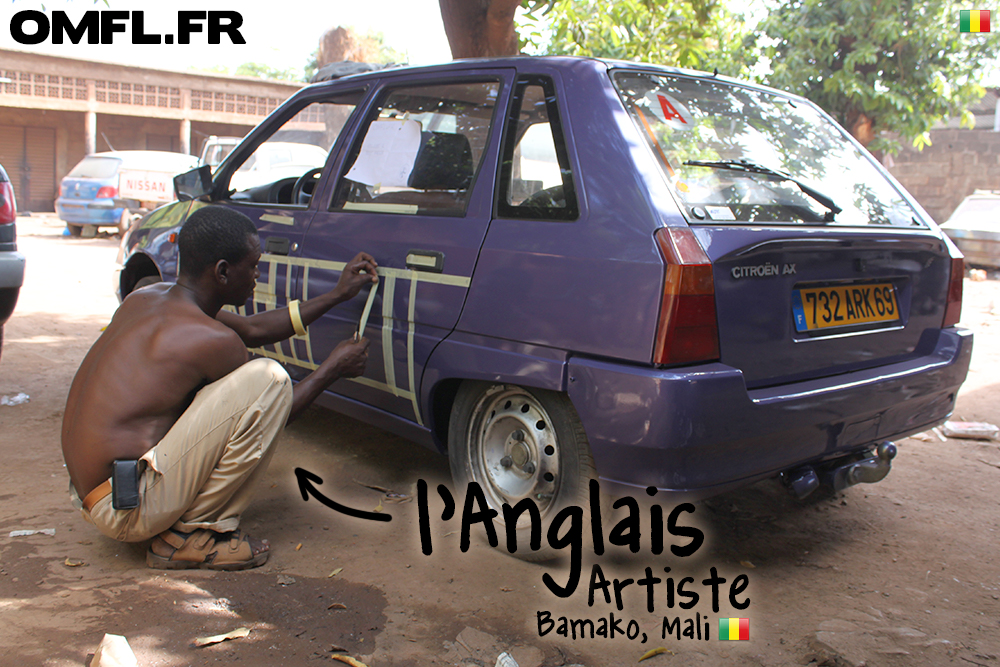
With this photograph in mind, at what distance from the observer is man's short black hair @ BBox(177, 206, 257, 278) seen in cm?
262

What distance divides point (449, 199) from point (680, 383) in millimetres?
1197

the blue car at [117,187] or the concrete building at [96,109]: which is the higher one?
the concrete building at [96,109]

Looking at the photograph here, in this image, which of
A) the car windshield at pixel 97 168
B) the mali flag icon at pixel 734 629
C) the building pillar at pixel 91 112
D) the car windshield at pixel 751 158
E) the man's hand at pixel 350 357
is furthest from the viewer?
the building pillar at pixel 91 112

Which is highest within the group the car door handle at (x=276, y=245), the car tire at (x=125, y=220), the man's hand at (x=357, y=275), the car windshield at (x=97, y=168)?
the car windshield at (x=97, y=168)

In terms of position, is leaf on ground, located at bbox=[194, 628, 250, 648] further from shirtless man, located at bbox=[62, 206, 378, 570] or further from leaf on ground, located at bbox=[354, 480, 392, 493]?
leaf on ground, located at bbox=[354, 480, 392, 493]

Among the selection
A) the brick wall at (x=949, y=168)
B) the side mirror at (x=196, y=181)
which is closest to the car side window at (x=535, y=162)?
the side mirror at (x=196, y=181)

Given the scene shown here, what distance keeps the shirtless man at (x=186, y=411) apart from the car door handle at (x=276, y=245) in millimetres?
704

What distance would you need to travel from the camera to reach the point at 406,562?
2.78 meters

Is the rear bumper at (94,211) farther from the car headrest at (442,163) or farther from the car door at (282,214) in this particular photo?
the car headrest at (442,163)

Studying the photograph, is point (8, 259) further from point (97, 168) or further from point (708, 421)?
point (97, 168)

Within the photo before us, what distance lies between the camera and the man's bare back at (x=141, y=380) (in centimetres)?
249

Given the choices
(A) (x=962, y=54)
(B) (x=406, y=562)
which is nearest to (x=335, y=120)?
(A) (x=962, y=54)

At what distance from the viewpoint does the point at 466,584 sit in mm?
2619

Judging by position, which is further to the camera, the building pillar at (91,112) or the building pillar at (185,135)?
the building pillar at (185,135)
